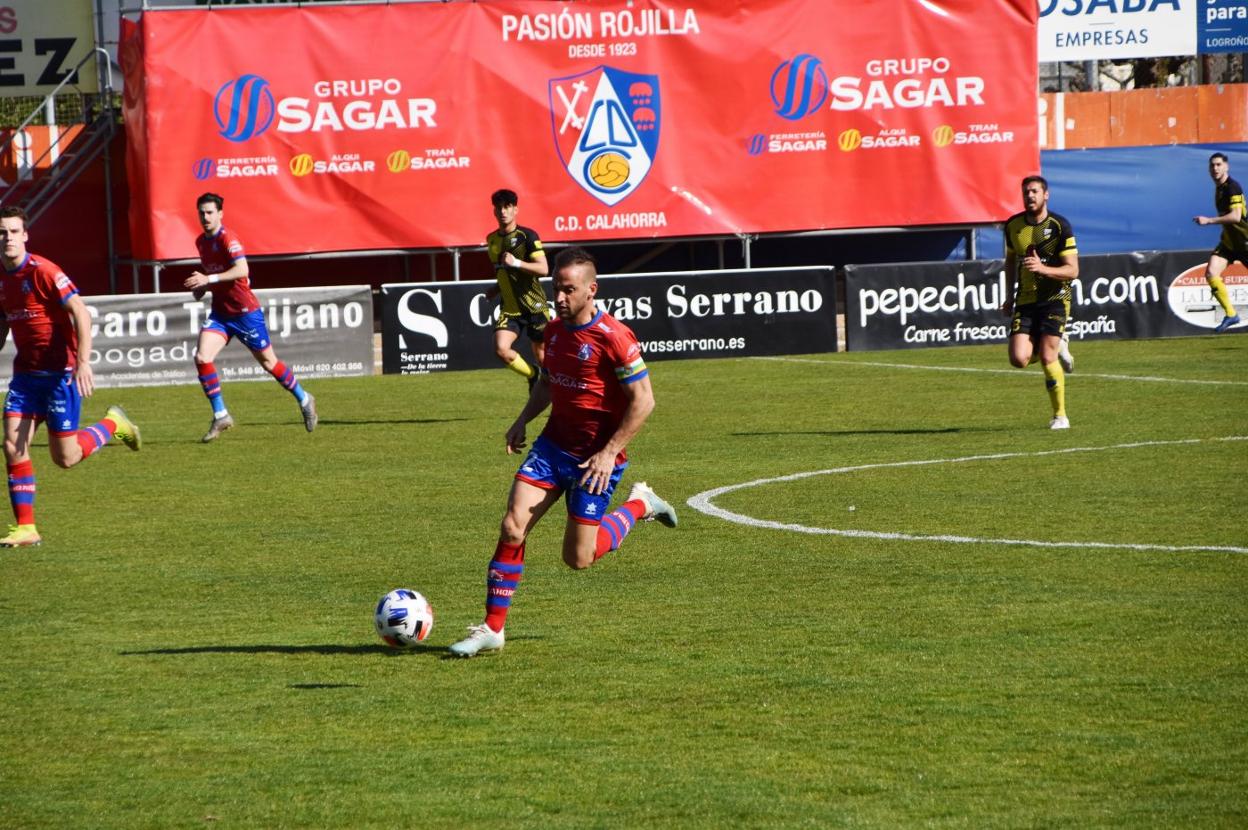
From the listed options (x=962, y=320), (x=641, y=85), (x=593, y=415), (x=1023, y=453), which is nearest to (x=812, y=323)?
(x=962, y=320)

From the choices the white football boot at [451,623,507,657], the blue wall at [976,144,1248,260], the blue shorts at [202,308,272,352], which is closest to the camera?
the white football boot at [451,623,507,657]

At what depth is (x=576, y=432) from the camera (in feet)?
28.6

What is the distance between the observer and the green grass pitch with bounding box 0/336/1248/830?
6211mm

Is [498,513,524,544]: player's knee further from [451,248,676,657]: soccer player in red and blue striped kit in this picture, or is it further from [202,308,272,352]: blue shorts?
[202,308,272,352]: blue shorts

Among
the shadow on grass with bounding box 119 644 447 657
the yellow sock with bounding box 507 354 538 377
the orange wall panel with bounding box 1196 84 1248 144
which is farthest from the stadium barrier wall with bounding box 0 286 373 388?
the orange wall panel with bounding box 1196 84 1248 144

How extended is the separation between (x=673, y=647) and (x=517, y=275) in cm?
1107

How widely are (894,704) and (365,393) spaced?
16.8 m

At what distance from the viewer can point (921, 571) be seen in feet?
33.7

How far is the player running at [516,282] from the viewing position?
18359 millimetres

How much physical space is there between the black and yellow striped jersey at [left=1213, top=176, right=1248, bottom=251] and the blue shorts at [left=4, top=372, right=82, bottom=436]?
17433mm

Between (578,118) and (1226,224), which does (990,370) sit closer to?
(1226,224)

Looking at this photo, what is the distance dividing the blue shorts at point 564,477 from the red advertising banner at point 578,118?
20708 mm

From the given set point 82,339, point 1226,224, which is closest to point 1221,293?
point 1226,224

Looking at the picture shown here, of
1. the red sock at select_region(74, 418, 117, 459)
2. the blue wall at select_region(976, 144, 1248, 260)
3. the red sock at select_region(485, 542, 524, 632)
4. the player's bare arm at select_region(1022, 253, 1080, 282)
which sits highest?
the blue wall at select_region(976, 144, 1248, 260)
